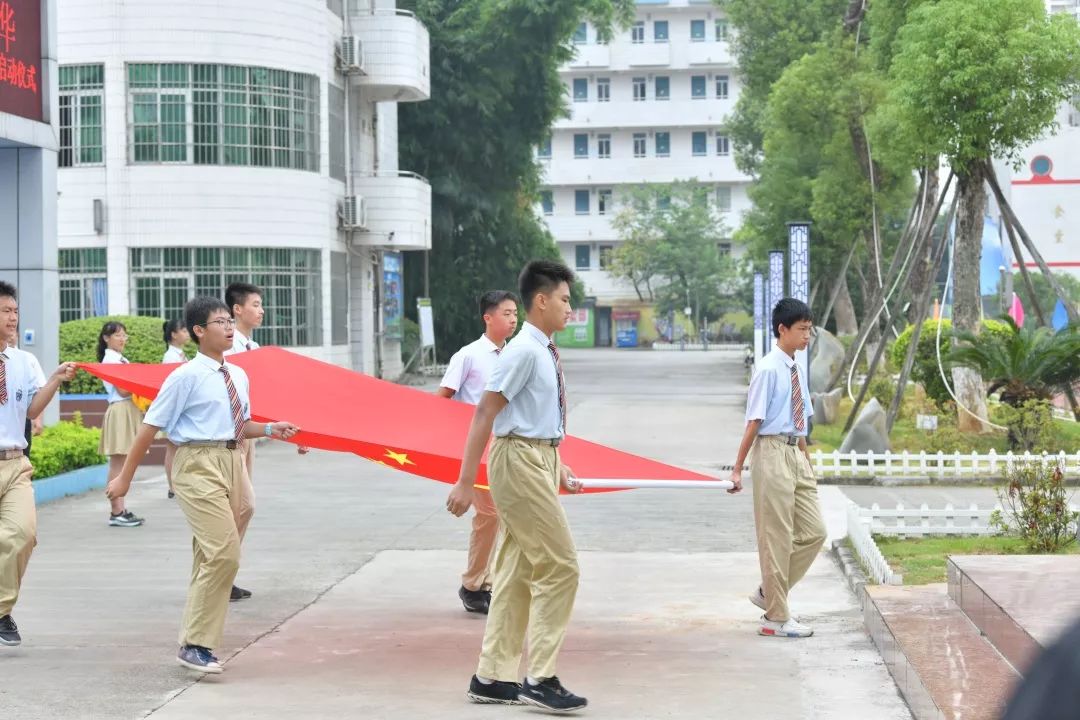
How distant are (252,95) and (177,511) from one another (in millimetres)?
14821

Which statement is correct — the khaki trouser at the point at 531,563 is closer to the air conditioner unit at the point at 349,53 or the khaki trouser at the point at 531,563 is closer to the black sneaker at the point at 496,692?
the black sneaker at the point at 496,692

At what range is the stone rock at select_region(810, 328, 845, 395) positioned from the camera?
30252mm

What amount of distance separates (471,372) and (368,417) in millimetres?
921

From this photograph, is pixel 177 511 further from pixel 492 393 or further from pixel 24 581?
pixel 492 393

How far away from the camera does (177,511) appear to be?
14297 mm

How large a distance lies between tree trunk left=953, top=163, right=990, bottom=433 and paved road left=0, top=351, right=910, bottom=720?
6020 mm

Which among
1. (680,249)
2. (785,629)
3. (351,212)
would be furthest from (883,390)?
(680,249)

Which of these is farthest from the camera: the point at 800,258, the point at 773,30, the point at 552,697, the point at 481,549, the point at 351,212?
the point at 773,30

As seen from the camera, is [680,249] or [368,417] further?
[680,249]

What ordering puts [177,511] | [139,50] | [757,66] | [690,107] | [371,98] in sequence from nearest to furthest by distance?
[177,511] < [139,50] < [371,98] < [757,66] < [690,107]

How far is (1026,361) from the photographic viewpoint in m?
18.7

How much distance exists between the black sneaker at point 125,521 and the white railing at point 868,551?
241 inches

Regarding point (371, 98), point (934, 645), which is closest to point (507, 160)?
point (371, 98)

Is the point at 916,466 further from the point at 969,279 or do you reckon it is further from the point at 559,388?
the point at 559,388
